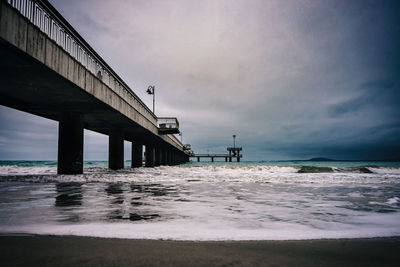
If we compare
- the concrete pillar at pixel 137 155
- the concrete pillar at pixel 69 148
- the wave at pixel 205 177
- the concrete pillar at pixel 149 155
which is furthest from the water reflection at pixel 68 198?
the concrete pillar at pixel 149 155

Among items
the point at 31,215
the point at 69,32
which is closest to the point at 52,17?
the point at 69,32

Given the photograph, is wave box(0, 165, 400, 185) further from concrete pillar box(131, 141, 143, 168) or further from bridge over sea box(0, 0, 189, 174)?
concrete pillar box(131, 141, 143, 168)

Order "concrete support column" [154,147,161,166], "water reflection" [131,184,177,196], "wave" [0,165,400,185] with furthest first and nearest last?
"concrete support column" [154,147,161,166] → "wave" [0,165,400,185] → "water reflection" [131,184,177,196]

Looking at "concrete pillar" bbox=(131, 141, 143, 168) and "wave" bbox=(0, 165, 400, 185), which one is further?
"concrete pillar" bbox=(131, 141, 143, 168)

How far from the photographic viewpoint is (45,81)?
1195cm

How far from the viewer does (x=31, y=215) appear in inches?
151

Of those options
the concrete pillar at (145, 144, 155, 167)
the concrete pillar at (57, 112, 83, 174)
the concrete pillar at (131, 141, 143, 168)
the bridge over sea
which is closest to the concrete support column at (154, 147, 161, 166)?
the concrete pillar at (145, 144, 155, 167)

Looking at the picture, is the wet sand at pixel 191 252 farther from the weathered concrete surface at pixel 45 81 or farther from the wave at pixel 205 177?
the wave at pixel 205 177

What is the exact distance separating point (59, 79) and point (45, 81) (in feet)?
3.28

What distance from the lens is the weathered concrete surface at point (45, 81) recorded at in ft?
27.2

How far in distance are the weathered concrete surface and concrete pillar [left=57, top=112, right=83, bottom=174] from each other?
128cm

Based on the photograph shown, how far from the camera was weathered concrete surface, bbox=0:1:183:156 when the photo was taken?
829cm

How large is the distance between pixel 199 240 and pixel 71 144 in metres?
16.5

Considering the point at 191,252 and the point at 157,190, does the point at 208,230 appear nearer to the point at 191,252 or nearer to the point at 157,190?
the point at 191,252
